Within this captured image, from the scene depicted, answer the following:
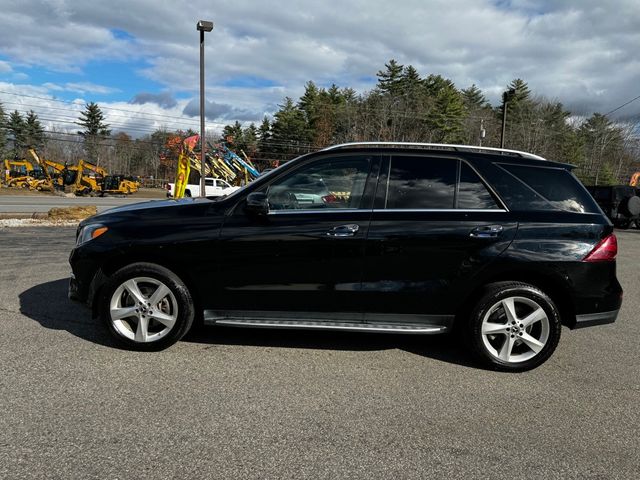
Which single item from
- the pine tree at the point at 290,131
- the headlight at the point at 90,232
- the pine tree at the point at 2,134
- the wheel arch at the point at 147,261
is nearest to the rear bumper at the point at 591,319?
the wheel arch at the point at 147,261

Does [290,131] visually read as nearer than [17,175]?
No

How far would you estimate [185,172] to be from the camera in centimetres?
2712

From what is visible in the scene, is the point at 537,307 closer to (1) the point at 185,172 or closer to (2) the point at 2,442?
(2) the point at 2,442

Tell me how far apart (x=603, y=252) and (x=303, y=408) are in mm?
2768

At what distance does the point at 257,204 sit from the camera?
379 centimetres

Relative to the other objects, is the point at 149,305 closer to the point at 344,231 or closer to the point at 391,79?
the point at 344,231

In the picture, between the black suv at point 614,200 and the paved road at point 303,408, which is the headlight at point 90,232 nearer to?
the paved road at point 303,408

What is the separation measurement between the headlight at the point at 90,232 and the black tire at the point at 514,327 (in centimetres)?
326

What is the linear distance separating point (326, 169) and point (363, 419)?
80.7 inches

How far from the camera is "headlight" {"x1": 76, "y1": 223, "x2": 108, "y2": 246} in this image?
4.03 meters

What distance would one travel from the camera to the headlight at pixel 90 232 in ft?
13.2

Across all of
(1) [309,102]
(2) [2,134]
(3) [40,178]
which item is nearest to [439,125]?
(1) [309,102]


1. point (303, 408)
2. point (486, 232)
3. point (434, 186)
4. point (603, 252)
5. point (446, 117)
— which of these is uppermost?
point (446, 117)

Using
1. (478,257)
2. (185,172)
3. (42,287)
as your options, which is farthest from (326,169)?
(185,172)
